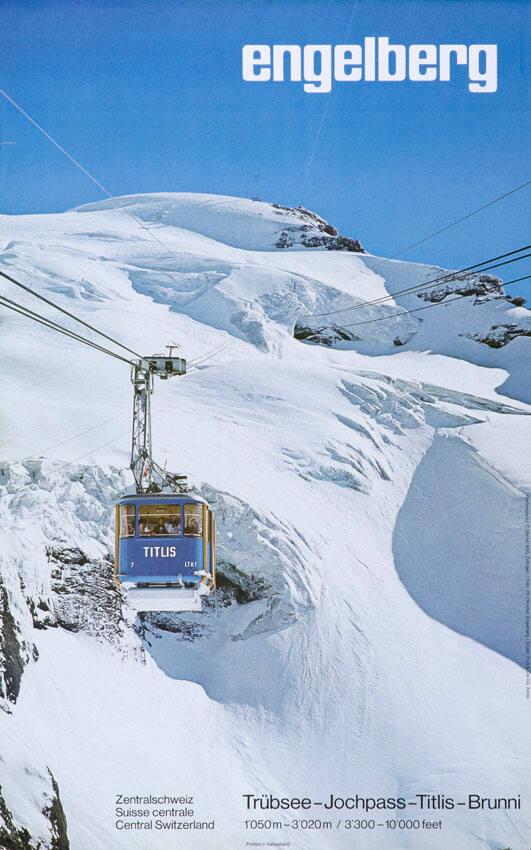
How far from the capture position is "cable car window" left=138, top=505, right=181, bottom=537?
13422 mm

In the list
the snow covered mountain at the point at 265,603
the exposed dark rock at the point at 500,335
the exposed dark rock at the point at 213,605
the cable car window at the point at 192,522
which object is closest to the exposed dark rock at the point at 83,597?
the snow covered mountain at the point at 265,603

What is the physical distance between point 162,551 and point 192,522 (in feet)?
1.88

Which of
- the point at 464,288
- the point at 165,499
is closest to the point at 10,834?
the point at 165,499

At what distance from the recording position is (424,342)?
1796 inches

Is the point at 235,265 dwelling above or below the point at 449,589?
above

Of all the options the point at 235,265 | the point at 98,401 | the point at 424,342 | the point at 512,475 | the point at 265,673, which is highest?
the point at 235,265

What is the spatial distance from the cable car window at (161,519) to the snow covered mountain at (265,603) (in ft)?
20.7

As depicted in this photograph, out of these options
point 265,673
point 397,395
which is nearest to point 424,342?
point 397,395

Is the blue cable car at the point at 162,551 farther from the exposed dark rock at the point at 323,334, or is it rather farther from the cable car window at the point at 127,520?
the exposed dark rock at the point at 323,334

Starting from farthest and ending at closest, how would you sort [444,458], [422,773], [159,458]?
[444,458]
[159,458]
[422,773]

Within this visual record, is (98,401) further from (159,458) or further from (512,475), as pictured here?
(512,475)

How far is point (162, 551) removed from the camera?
1331cm

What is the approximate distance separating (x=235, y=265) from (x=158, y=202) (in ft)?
76.4

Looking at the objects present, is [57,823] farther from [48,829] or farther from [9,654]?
[9,654]
